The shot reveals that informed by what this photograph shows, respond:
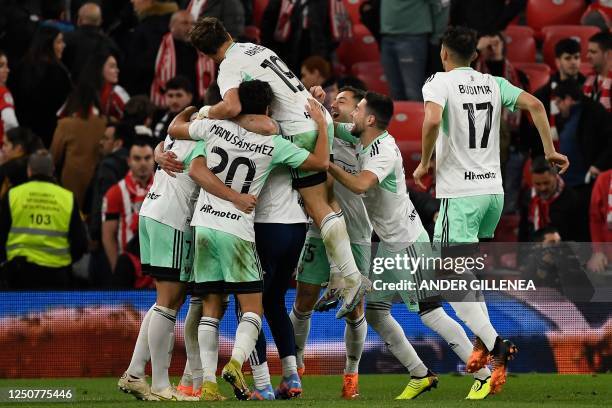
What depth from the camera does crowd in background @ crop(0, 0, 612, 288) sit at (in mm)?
14727

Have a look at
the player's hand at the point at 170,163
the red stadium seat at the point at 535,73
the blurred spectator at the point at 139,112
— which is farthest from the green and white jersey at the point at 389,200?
the red stadium seat at the point at 535,73

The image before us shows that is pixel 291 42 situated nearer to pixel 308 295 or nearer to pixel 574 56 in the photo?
pixel 574 56

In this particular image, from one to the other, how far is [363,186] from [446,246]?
79 centimetres

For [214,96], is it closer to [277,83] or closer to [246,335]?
[277,83]

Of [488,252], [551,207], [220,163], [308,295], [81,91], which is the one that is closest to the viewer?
[220,163]

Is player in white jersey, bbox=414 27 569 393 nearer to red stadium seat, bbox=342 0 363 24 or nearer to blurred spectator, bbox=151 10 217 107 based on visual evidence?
blurred spectator, bbox=151 10 217 107

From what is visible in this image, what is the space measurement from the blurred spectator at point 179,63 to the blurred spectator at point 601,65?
3999 millimetres

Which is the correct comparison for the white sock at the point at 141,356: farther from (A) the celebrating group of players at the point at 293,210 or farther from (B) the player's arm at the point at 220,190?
(B) the player's arm at the point at 220,190

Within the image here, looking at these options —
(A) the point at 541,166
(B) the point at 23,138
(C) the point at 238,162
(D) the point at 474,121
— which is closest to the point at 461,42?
(D) the point at 474,121

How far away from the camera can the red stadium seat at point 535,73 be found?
17.5m

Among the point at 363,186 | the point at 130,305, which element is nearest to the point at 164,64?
the point at 130,305

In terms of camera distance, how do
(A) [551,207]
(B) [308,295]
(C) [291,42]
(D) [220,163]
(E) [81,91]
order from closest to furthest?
(D) [220,163] < (B) [308,295] < (A) [551,207] < (E) [81,91] < (C) [291,42]

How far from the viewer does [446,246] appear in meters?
11.1

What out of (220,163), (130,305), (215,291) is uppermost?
(220,163)
